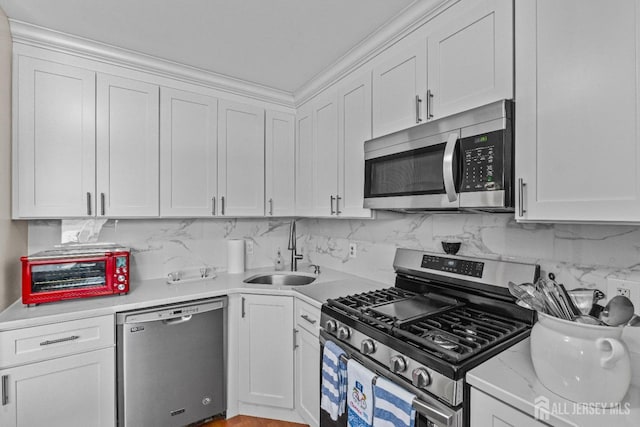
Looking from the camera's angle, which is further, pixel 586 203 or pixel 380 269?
pixel 380 269

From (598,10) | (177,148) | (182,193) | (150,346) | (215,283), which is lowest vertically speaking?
(150,346)

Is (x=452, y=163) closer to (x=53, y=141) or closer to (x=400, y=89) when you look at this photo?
(x=400, y=89)

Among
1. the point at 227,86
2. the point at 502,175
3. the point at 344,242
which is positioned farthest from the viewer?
the point at 344,242

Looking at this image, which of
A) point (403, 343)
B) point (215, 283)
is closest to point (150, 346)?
point (215, 283)

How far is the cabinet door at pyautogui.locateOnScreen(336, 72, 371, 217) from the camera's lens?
6.38 feet

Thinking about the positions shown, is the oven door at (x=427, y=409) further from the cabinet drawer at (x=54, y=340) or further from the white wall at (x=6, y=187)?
the white wall at (x=6, y=187)

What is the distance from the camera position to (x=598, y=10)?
94 centimetres

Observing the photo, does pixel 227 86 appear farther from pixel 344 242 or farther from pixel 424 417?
pixel 424 417

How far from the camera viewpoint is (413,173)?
5.20ft

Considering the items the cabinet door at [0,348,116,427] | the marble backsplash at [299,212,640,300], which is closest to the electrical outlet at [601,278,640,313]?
the marble backsplash at [299,212,640,300]

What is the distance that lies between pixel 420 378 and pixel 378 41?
1.78 metres

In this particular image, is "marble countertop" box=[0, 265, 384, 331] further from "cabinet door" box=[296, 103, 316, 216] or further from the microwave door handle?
the microwave door handle

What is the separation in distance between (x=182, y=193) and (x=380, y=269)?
1.60 metres

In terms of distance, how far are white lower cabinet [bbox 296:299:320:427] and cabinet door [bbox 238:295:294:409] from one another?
0.24ft
